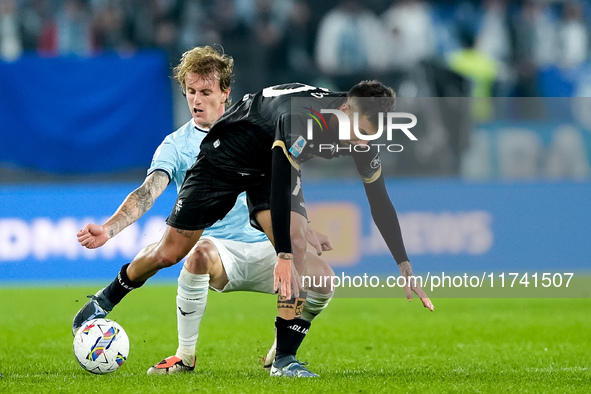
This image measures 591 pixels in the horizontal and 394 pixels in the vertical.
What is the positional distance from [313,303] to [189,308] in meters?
0.78

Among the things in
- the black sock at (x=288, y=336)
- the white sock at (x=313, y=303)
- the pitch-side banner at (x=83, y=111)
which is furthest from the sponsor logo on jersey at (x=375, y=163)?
the pitch-side banner at (x=83, y=111)

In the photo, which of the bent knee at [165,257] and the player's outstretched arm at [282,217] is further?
the bent knee at [165,257]

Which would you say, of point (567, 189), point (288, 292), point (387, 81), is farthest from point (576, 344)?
point (387, 81)

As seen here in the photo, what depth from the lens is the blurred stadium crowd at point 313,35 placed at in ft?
43.5

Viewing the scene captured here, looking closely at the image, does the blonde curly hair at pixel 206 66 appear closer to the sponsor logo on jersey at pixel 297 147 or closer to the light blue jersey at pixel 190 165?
the light blue jersey at pixel 190 165

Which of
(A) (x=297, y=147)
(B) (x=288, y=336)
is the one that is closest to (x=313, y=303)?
(B) (x=288, y=336)

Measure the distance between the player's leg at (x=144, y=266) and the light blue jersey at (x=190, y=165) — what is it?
0.53 meters

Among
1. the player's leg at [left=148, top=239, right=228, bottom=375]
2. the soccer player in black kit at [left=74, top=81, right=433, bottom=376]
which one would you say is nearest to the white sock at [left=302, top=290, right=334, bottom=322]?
the soccer player in black kit at [left=74, top=81, right=433, bottom=376]

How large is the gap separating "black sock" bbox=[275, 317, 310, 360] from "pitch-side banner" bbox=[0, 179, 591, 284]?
17.3 ft

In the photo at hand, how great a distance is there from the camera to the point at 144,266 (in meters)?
6.09

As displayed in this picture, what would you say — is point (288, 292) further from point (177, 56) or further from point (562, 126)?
point (177, 56)

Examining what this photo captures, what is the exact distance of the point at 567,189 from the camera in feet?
37.7

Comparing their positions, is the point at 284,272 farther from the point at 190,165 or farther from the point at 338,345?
the point at 338,345

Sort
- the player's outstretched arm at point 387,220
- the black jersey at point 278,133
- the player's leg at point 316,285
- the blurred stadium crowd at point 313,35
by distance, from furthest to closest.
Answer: the blurred stadium crowd at point 313,35 → the player's leg at point 316,285 → the player's outstretched arm at point 387,220 → the black jersey at point 278,133
